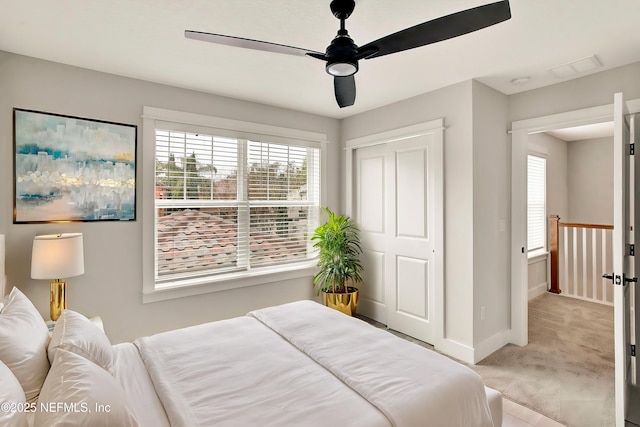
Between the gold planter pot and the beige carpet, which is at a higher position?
the gold planter pot

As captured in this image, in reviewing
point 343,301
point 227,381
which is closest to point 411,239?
point 343,301

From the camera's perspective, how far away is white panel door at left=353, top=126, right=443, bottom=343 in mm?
3346

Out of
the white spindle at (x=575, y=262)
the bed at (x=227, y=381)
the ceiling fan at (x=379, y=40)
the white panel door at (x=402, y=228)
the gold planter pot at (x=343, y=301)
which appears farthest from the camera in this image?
the white spindle at (x=575, y=262)

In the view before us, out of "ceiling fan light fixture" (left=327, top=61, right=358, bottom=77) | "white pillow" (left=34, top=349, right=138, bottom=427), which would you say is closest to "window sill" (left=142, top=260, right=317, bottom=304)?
"white pillow" (left=34, top=349, right=138, bottom=427)

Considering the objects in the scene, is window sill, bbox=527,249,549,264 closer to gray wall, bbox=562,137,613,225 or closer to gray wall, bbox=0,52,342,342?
gray wall, bbox=562,137,613,225

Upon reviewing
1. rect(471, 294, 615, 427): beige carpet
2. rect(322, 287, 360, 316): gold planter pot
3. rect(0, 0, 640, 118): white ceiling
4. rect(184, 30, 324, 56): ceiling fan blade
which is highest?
rect(0, 0, 640, 118): white ceiling

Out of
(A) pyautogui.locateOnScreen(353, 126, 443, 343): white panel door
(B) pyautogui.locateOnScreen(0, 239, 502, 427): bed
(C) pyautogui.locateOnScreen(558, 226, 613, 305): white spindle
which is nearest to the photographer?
(B) pyautogui.locateOnScreen(0, 239, 502, 427): bed

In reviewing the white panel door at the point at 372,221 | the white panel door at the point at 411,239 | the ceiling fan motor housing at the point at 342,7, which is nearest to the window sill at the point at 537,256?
the white panel door at the point at 411,239

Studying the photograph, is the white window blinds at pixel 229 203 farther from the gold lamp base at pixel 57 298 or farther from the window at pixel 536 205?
the window at pixel 536 205

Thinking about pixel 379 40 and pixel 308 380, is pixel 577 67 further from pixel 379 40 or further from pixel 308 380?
pixel 308 380

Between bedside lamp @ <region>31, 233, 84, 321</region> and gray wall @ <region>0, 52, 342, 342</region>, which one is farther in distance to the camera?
gray wall @ <region>0, 52, 342, 342</region>

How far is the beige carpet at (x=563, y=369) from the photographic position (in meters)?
2.29

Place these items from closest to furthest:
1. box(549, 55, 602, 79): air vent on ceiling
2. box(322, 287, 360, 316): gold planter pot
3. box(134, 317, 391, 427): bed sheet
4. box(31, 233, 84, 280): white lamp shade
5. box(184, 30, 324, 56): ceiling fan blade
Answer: box(134, 317, 391, 427): bed sheet → box(184, 30, 324, 56): ceiling fan blade → box(31, 233, 84, 280): white lamp shade → box(549, 55, 602, 79): air vent on ceiling → box(322, 287, 360, 316): gold planter pot

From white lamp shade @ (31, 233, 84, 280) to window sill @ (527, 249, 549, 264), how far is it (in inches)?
210
